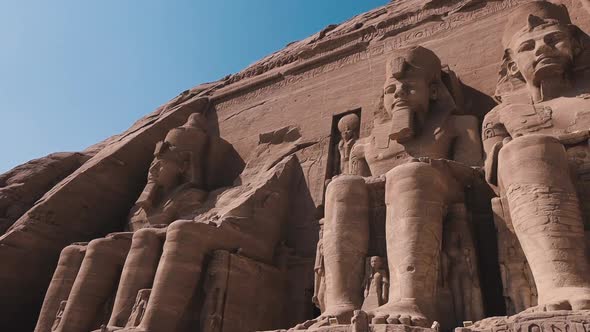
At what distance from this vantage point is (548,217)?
117 inches

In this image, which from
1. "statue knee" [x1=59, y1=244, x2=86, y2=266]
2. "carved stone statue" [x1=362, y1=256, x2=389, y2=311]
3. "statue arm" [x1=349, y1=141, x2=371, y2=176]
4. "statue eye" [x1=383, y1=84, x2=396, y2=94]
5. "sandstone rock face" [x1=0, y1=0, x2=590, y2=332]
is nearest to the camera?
"sandstone rock face" [x1=0, y1=0, x2=590, y2=332]

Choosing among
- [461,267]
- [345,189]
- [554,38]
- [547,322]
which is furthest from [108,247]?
[554,38]

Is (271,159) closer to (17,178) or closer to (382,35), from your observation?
(382,35)

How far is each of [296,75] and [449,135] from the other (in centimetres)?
314

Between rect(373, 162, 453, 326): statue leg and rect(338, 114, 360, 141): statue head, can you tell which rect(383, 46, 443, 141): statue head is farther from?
rect(373, 162, 453, 326): statue leg

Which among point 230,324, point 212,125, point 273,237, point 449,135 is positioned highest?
point 212,125

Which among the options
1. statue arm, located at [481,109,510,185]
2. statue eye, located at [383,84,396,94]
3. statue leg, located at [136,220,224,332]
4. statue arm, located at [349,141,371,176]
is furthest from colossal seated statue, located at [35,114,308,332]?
statue arm, located at [481,109,510,185]

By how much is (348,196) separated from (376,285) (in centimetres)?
65

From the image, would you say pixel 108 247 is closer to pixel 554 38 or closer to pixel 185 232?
pixel 185 232

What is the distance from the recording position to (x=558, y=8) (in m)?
4.75

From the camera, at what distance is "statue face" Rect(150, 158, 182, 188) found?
6449mm

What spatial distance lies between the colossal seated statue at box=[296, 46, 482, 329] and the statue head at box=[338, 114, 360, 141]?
3.07 ft

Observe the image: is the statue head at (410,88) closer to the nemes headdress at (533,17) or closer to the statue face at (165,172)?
the nemes headdress at (533,17)

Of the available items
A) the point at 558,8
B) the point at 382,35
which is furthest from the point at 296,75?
the point at 558,8
